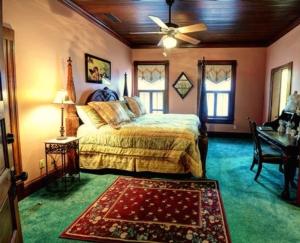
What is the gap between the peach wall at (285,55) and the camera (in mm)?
4667

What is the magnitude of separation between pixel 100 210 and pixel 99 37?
368 centimetres

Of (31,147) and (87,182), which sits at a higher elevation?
(31,147)

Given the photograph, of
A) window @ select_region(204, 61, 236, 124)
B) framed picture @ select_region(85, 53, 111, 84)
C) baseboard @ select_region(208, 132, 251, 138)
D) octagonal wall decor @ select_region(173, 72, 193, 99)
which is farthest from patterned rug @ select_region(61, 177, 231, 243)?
octagonal wall decor @ select_region(173, 72, 193, 99)

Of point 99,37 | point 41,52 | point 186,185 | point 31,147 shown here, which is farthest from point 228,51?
point 31,147

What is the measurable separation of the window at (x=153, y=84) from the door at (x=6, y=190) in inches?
249

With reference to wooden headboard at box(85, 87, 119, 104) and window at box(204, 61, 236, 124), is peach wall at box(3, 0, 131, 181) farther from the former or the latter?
window at box(204, 61, 236, 124)

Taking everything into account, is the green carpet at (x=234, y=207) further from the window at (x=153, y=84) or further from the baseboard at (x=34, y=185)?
the window at (x=153, y=84)

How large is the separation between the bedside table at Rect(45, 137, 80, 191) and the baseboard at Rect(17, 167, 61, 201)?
77 millimetres

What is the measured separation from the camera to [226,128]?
709 cm

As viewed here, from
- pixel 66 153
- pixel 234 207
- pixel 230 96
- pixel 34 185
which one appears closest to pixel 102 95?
pixel 66 153

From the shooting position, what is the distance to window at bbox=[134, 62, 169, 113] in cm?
726

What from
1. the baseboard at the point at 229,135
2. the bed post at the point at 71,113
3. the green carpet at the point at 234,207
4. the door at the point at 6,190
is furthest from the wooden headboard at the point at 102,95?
the door at the point at 6,190

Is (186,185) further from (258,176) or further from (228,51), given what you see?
(228,51)

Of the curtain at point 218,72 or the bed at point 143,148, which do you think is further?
the curtain at point 218,72
